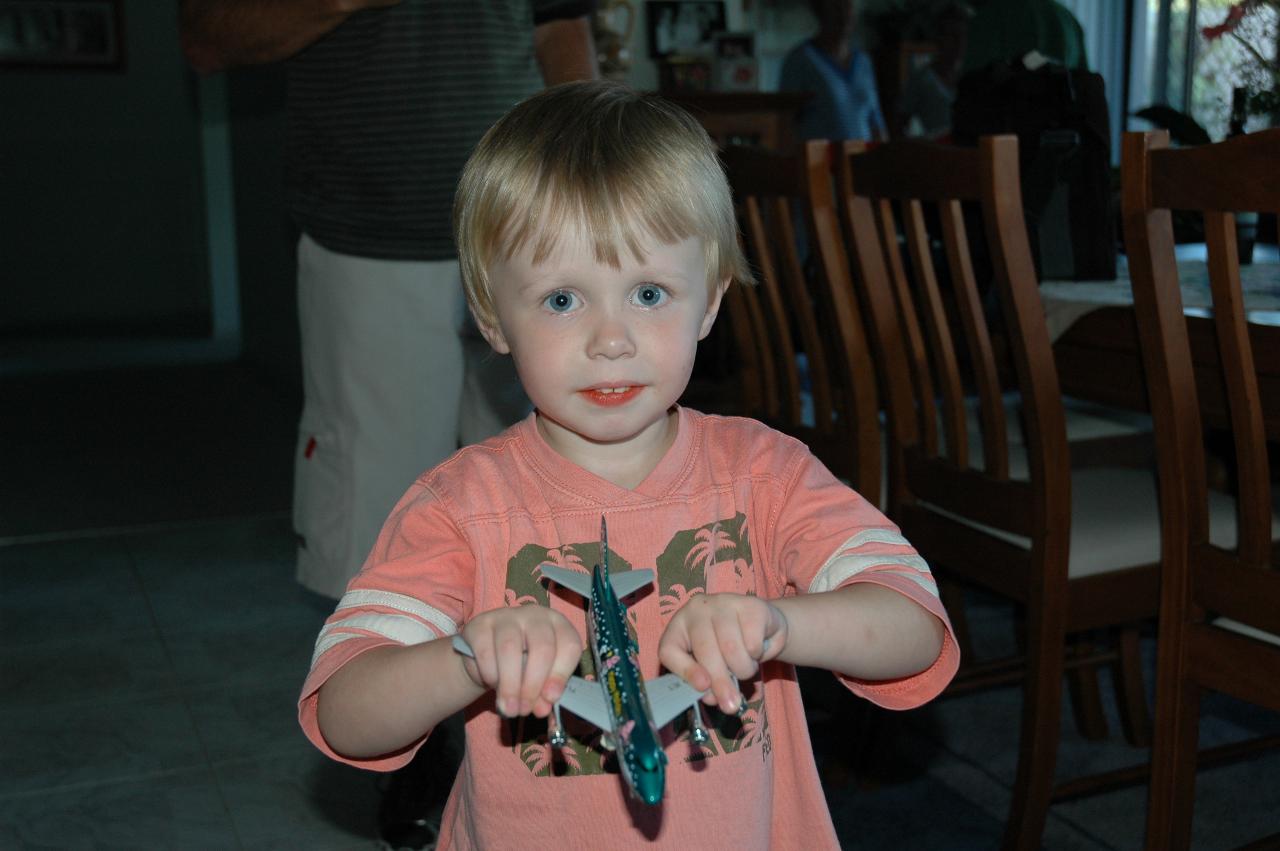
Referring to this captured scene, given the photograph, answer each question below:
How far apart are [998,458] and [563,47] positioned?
0.81 meters

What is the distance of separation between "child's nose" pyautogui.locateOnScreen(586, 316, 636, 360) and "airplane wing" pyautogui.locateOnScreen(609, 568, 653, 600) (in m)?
Result: 0.15

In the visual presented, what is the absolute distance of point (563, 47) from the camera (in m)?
1.80

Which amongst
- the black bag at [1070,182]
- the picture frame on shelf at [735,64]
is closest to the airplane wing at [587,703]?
the black bag at [1070,182]

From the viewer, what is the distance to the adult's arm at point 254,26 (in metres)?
1.62

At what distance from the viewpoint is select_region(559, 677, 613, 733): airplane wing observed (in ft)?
2.23

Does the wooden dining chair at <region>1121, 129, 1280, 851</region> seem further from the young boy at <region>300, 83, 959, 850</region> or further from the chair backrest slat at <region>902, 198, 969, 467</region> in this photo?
the young boy at <region>300, 83, 959, 850</region>

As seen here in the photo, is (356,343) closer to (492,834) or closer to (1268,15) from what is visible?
(492,834)

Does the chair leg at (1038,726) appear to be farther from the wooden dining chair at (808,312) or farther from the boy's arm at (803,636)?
the boy's arm at (803,636)

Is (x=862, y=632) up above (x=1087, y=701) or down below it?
above

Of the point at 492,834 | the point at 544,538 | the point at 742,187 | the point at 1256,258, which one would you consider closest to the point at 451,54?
the point at 742,187

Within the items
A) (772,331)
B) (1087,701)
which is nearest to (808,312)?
(772,331)

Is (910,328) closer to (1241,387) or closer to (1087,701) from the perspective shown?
(1241,387)

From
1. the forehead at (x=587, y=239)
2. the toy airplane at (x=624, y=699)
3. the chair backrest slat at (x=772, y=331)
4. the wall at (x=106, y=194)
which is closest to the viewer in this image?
the toy airplane at (x=624, y=699)

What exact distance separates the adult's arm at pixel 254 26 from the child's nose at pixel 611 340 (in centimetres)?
89
